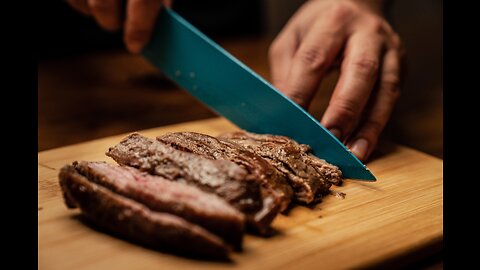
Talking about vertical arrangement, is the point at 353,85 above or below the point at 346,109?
above

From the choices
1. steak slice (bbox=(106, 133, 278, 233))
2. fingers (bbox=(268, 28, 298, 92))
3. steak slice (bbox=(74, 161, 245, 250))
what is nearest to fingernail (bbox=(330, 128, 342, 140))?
fingers (bbox=(268, 28, 298, 92))

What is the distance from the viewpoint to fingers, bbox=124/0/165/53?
159 inches

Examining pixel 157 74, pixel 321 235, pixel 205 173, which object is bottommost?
pixel 157 74

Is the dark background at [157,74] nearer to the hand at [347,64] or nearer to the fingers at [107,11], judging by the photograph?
the hand at [347,64]

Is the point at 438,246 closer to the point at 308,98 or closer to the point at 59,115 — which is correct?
the point at 308,98

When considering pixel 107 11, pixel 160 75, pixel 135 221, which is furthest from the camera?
pixel 160 75

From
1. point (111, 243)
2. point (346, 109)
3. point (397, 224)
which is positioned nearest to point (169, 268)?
point (111, 243)

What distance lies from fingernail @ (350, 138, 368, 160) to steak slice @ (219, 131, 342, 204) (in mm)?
301

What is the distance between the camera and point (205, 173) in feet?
8.48

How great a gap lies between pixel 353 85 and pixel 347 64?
0.20m

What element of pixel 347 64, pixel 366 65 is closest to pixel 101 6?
pixel 347 64

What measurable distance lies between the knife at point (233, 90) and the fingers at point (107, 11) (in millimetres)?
347

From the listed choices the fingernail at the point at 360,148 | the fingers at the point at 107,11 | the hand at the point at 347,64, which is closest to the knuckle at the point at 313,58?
the hand at the point at 347,64

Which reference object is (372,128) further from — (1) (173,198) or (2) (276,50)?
(1) (173,198)
